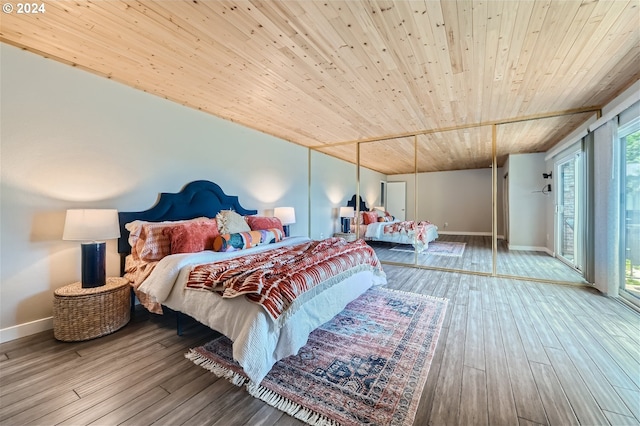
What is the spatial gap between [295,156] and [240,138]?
58.7 inches

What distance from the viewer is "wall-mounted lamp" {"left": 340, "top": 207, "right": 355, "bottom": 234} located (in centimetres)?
631

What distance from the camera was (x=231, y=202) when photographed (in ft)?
13.1

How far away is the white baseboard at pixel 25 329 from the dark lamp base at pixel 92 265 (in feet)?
1.71

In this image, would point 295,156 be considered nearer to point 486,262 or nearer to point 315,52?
point 315,52

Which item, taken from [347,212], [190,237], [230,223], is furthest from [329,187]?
[190,237]

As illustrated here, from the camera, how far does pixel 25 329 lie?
2.26 m

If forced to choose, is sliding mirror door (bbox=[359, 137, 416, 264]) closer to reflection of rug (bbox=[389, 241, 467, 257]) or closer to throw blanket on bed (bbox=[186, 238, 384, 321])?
reflection of rug (bbox=[389, 241, 467, 257])

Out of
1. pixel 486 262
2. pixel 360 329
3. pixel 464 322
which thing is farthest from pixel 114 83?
pixel 486 262

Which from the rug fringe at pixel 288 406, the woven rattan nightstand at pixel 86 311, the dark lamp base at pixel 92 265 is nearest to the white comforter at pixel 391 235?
the rug fringe at pixel 288 406

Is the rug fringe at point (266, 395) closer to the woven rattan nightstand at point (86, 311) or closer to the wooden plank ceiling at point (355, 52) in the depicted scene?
the woven rattan nightstand at point (86, 311)

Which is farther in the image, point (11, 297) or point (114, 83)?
point (114, 83)

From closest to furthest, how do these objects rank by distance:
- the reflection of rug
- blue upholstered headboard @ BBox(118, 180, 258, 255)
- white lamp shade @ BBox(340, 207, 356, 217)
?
1. blue upholstered headboard @ BBox(118, 180, 258, 255)
2. the reflection of rug
3. white lamp shade @ BBox(340, 207, 356, 217)

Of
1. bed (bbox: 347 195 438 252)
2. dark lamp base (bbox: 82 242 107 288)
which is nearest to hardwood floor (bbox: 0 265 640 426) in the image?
dark lamp base (bbox: 82 242 107 288)

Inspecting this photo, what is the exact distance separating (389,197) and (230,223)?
4.27 metres
